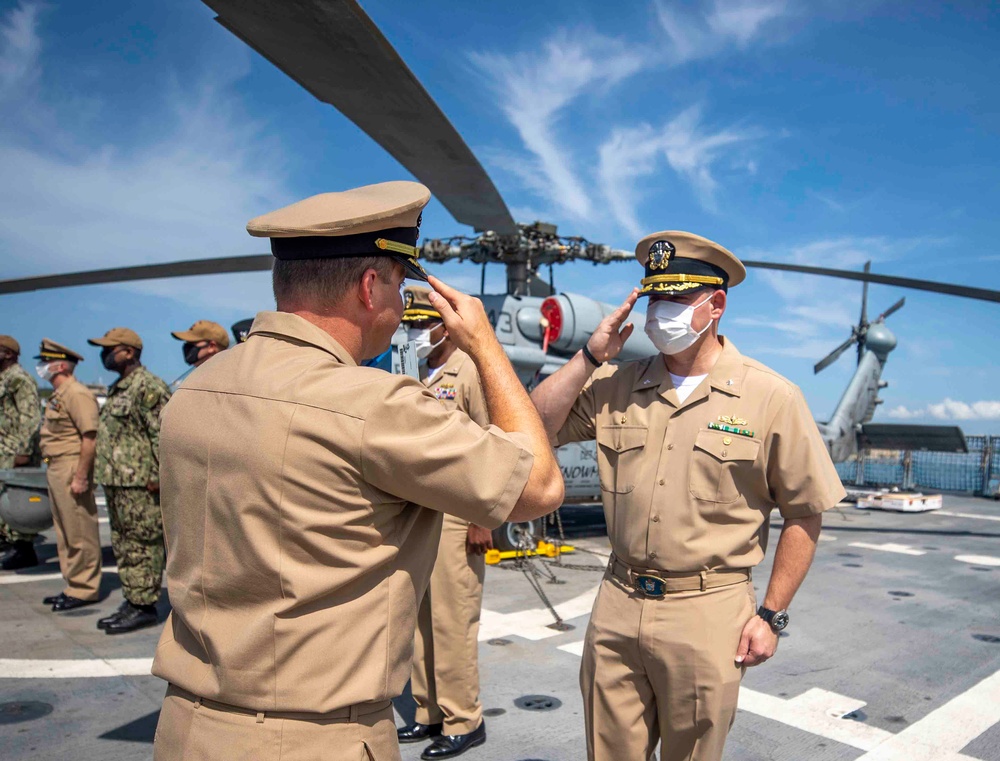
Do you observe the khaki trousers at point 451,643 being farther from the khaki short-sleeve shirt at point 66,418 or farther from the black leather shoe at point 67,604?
the khaki short-sleeve shirt at point 66,418

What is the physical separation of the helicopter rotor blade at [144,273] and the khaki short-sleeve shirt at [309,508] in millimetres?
4263

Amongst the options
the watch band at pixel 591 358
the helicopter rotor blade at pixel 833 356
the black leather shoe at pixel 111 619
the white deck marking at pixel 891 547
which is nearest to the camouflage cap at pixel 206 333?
the black leather shoe at pixel 111 619

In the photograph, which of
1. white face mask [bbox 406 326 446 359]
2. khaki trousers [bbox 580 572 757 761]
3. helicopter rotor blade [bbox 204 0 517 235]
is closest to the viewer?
khaki trousers [bbox 580 572 757 761]

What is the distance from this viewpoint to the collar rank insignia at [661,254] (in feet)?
7.62

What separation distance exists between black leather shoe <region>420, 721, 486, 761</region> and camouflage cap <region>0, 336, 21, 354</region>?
18.4ft

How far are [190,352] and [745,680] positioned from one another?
14.5 ft

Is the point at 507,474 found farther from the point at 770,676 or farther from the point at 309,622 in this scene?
the point at 770,676

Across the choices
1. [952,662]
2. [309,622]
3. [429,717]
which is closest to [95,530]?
[429,717]

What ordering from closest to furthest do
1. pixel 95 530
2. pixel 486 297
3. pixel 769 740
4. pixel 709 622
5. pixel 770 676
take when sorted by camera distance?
pixel 709 622 → pixel 769 740 → pixel 770 676 → pixel 95 530 → pixel 486 297

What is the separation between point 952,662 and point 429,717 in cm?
315

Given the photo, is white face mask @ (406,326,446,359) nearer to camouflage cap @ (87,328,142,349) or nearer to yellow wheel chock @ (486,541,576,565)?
camouflage cap @ (87,328,142,349)

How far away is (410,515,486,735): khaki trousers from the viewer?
3127 millimetres

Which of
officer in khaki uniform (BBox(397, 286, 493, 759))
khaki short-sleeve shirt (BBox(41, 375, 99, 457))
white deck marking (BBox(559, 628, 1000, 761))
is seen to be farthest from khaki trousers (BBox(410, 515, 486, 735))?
khaki short-sleeve shirt (BBox(41, 375, 99, 457))

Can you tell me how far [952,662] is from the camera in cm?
421
